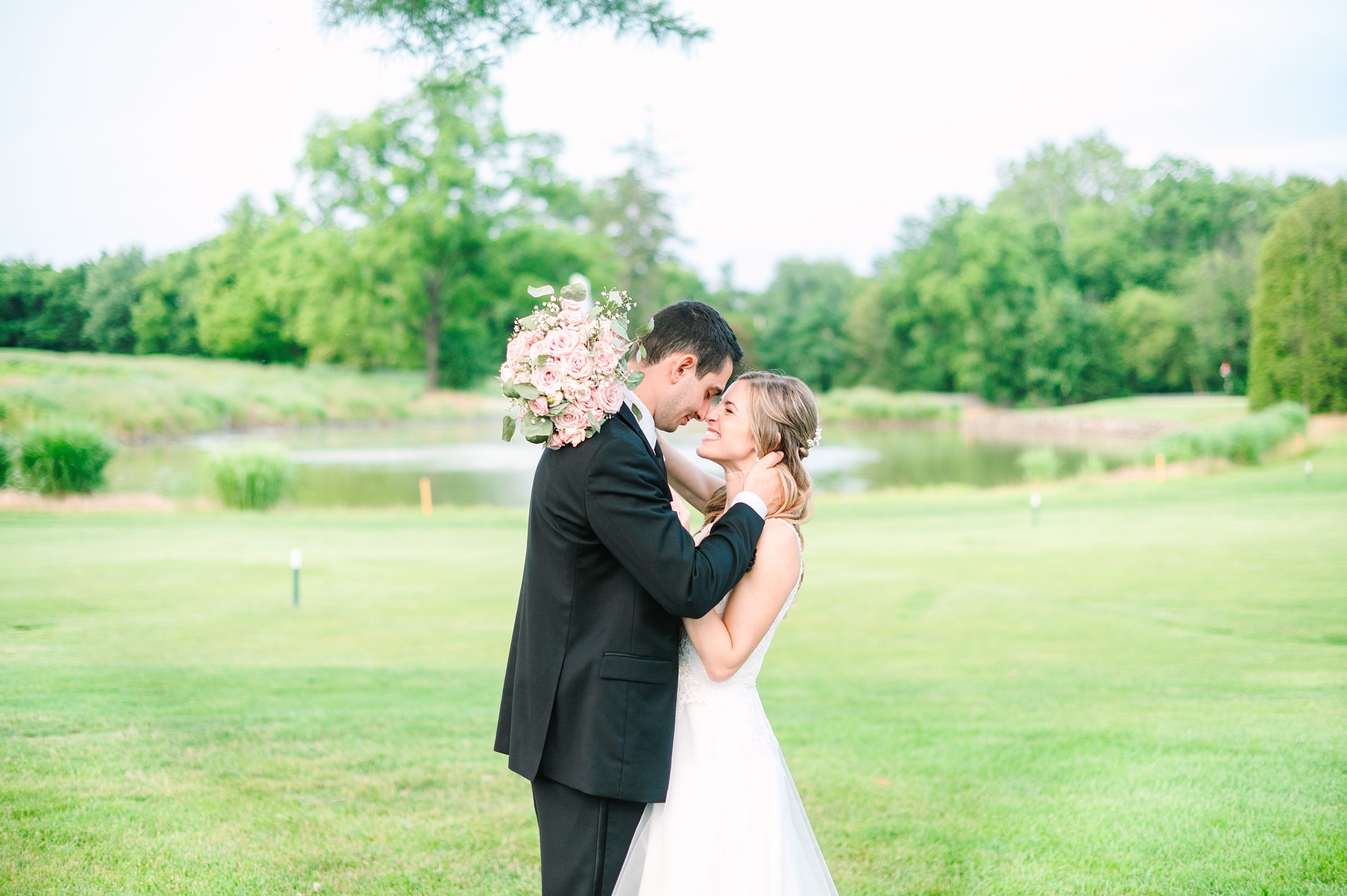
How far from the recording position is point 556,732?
2508mm

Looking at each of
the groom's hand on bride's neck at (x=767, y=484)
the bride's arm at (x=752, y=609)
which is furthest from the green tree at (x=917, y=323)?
the bride's arm at (x=752, y=609)

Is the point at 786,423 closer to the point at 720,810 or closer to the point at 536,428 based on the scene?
the point at 536,428

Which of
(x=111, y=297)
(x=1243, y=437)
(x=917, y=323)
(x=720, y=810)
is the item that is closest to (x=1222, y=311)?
(x=1243, y=437)

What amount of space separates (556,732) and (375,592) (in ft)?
29.5

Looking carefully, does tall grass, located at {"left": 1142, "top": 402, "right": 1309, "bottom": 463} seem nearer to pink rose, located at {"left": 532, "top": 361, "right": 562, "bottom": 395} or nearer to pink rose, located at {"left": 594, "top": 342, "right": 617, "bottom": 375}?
pink rose, located at {"left": 594, "top": 342, "right": 617, "bottom": 375}

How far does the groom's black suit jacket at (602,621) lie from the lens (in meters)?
2.32

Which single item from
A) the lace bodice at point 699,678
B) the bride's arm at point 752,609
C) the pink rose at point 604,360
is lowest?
the lace bodice at point 699,678

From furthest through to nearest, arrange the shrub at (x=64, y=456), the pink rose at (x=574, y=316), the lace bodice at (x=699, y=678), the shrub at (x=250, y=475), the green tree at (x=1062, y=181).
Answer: the green tree at (x=1062, y=181), the shrub at (x=250, y=475), the shrub at (x=64, y=456), the lace bodice at (x=699, y=678), the pink rose at (x=574, y=316)

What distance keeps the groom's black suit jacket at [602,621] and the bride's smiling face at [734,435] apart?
0.83 ft

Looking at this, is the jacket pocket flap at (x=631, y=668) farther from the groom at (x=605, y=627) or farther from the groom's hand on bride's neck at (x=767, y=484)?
the groom's hand on bride's neck at (x=767, y=484)

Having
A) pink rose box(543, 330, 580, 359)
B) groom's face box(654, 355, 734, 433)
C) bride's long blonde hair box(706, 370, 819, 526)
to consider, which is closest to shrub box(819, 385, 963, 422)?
groom's face box(654, 355, 734, 433)

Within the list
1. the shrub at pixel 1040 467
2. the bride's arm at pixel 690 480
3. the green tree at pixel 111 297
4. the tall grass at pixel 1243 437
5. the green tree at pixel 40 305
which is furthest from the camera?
the shrub at pixel 1040 467

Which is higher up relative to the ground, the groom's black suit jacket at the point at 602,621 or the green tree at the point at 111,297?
the green tree at the point at 111,297

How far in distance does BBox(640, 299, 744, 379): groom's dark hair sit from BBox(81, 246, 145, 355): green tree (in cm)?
801
